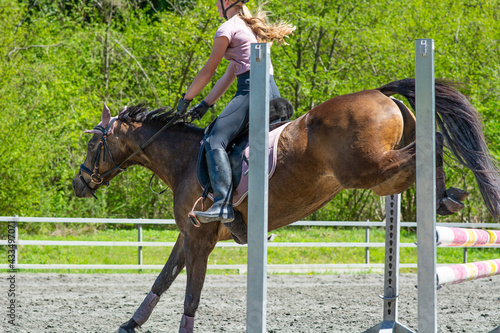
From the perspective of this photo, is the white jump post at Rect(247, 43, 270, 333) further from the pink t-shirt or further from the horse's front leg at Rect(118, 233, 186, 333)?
the horse's front leg at Rect(118, 233, 186, 333)

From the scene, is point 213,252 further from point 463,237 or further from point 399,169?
point 463,237

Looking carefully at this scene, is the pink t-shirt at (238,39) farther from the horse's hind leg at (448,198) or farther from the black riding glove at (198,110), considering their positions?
the horse's hind leg at (448,198)

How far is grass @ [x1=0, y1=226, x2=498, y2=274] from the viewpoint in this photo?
12805mm

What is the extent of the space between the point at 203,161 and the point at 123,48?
56.6ft

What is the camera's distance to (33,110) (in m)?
16.1

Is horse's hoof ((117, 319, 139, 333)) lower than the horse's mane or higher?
lower

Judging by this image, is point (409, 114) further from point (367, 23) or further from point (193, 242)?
point (367, 23)

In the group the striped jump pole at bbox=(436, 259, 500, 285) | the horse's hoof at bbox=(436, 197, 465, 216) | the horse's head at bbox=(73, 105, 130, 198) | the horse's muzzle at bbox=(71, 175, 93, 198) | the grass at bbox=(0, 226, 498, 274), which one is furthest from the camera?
the grass at bbox=(0, 226, 498, 274)

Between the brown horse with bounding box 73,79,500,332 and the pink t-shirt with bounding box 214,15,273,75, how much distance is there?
2.12ft

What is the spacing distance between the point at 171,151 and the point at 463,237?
2699 millimetres

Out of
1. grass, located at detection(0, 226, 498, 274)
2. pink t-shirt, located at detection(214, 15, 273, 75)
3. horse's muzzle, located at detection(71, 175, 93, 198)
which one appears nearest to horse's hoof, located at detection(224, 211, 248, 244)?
pink t-shirt, located at detection(214, 15, 273, 75)

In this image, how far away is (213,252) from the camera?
45.2 ft

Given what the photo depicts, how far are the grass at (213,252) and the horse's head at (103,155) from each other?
20.6 feet

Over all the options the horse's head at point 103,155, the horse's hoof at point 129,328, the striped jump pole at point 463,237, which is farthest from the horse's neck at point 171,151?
the striped jump pole at point 463,237
